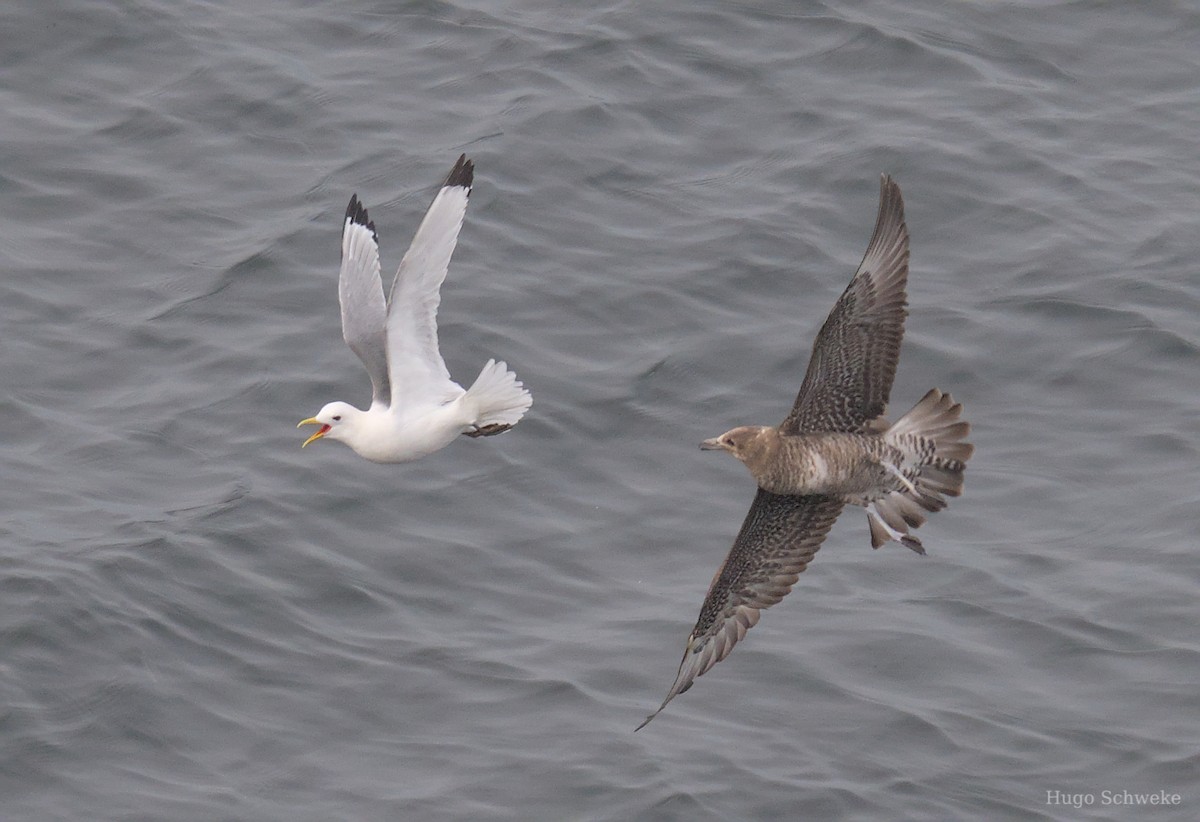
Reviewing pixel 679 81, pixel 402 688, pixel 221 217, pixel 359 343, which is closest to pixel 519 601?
pixel 402 688

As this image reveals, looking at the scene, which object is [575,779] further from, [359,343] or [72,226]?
[72,226]

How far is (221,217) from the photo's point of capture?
48.8 feet

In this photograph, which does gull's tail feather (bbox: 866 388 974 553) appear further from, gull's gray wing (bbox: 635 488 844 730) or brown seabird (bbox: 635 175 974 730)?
gull's gray wing (bbox: 635 488 844 730)

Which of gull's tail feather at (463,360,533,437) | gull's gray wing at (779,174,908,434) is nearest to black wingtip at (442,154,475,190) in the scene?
gull's tail feather at (463,360,533,437)

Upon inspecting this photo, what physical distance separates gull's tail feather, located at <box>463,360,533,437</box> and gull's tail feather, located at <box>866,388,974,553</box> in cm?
170

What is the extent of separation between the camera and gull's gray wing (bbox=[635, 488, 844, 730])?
31.7ft

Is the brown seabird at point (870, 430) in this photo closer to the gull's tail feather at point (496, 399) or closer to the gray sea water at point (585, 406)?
the gull's tail feather at point (496, 399)

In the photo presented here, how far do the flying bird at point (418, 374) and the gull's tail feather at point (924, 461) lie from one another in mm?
1768

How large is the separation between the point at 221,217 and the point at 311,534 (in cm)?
295

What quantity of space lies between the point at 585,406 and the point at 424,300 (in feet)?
11.6

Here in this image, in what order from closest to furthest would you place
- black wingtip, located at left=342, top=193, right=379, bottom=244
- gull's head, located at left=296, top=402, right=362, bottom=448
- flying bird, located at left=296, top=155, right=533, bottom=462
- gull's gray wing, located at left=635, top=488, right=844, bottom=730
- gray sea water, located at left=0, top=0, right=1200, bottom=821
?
1. gull's gray wing, located at left=635, top=488, right=844, bottom=730
2. flying bird, located at left=296, top=155, right=533, bottom=462
3. gull's head, located at left=296, top=402, right=362, bottom=448
4. black wingtip, located at left=342, top=193, right=379, bottom=244
5. gray sea water, located at left=0, top=0, right=1200, bottom=821

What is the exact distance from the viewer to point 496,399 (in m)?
9.89

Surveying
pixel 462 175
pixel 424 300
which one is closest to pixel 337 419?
pixel 424 300

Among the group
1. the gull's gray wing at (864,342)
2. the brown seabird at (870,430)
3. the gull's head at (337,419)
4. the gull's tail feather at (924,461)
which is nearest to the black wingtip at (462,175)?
the gull's head at (337,419)
